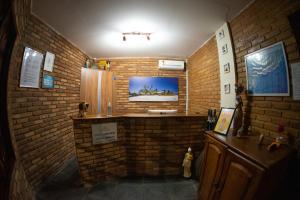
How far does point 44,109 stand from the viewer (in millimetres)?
2516

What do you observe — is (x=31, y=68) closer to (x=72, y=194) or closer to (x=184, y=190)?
(x=72, y=194)

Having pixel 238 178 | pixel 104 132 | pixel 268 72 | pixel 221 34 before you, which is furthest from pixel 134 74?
pixel 238 178

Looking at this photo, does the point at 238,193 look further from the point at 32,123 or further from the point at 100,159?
the point at 32,123

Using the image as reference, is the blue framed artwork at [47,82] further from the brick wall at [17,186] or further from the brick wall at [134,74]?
the brick wall at [134,74]

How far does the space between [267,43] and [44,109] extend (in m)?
3.42

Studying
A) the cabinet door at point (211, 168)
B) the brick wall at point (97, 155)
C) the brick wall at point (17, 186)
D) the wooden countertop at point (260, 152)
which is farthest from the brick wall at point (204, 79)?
the brick wall at point (17, 186)

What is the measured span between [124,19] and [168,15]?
0.71m

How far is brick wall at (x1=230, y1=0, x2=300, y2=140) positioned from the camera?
1412 mm

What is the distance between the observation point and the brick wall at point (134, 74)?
14.9ft

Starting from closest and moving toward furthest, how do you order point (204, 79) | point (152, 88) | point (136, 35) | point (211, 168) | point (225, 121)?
point (211, 168), point (225, 121), point (136, 35), point (204, 79), point (152, 88)

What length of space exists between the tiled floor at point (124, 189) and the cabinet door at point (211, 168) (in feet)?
1.29

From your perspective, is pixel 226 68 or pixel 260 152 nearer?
pixel 260 152

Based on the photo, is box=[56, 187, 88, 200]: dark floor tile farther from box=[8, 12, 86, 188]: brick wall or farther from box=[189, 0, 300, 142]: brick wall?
box=[189, 0, 300, 142]: brick wall

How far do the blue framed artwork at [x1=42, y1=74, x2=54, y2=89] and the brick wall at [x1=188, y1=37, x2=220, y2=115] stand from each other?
316 centimetres
